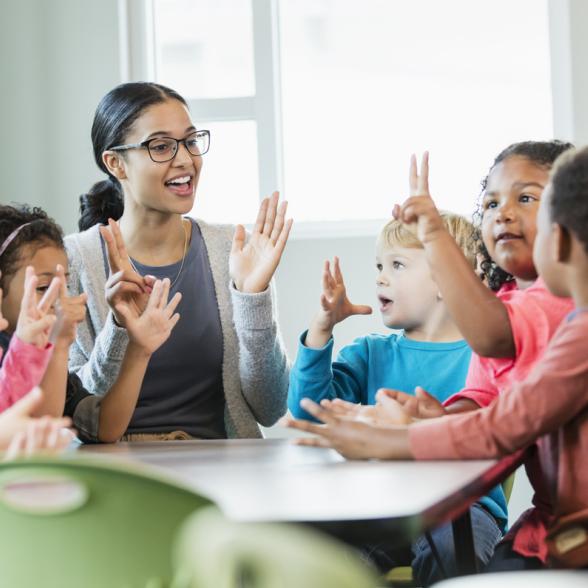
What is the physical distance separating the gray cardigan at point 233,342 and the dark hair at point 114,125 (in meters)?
0.19

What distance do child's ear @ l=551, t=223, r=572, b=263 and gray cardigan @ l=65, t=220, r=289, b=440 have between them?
0.98 m

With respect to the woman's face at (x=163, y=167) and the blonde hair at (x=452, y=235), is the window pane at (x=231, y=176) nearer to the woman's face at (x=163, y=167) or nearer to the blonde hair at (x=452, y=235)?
the woman's face at (x=163, y=167)

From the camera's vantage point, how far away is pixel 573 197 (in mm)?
1370

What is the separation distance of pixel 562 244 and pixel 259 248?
1.03 metres

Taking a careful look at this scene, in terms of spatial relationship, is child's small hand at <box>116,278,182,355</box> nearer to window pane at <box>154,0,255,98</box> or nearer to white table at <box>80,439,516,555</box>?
white table at <box>80,439,516,555</box>

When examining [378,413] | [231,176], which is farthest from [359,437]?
[231,176]

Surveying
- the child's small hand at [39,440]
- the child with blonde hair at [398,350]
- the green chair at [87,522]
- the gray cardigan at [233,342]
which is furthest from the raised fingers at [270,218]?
the green chair at [87,522]

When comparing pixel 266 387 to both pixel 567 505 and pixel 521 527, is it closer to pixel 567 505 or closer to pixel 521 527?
pixel 521 527

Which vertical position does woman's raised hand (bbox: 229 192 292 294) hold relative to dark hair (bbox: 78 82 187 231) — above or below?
below

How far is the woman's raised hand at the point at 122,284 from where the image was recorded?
6.61ft

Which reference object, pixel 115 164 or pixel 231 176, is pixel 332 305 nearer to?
pixel 115 164

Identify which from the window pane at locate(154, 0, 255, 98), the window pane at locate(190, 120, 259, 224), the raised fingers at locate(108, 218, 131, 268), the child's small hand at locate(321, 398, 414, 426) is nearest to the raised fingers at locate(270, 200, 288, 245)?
the raised fingers at locate(108, 218, 131, 268)

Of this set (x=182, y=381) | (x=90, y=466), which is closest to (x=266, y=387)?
(x=182, y=381)

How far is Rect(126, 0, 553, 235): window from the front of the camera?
12.9 ft
